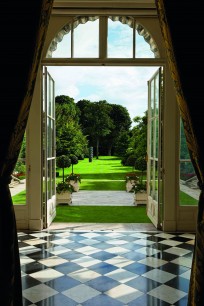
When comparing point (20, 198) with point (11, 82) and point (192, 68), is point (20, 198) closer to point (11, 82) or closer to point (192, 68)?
point (11, 82)

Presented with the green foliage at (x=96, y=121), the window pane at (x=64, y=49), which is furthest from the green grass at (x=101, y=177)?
the window pane at (x=64, y=49)

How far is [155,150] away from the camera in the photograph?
17.8 feet

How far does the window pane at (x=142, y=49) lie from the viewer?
489cm

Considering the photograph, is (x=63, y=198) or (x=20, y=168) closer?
(x=20, y=168)

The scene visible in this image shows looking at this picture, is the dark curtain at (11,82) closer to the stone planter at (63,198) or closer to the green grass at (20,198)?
the green grass at (20,198)

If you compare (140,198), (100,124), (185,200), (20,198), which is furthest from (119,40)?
(100,124)

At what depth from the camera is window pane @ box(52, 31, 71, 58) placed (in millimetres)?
4930

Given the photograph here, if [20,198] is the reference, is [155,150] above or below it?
above

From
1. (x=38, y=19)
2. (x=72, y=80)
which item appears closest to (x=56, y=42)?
(x=38, y=19)

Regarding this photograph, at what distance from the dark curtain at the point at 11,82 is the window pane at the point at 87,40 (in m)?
3.26

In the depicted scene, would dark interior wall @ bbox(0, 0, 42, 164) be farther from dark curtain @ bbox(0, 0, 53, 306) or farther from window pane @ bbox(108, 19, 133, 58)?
window pane @ bbox(108, 19, 133, 58)

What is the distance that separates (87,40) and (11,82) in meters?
3.50

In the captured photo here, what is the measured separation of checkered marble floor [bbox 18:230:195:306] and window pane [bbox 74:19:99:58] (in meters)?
2.62

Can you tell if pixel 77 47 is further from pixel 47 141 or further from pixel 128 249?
pixel 128 249
